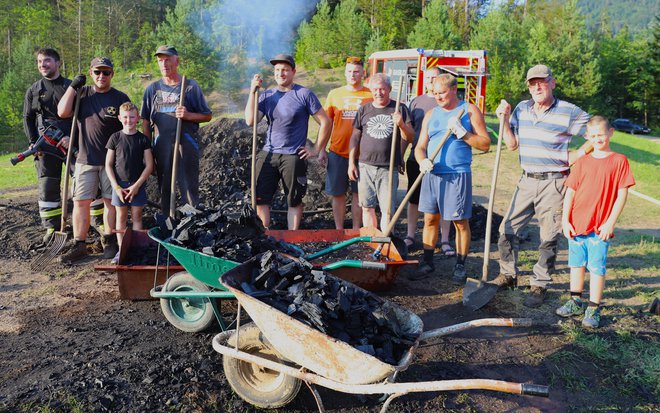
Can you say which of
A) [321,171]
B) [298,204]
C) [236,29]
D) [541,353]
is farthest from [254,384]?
[236,29]

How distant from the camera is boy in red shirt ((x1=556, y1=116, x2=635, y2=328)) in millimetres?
4023

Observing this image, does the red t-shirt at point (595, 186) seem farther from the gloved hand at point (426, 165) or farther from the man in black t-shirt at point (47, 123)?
the man in black t-shirt at point (47, 123)

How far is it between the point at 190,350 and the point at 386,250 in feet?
6.73

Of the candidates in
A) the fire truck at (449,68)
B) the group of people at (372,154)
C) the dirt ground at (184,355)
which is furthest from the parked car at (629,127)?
the group of people at (372,154)

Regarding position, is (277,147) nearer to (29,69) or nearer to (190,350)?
(190,350)

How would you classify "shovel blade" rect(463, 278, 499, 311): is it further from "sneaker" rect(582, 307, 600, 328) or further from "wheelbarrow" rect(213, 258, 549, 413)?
"wheelbarrow" rect(213, 258, 549, 413)

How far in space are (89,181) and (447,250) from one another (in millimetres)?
4233

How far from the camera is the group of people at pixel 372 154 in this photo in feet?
14.1

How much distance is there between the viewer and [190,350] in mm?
3697

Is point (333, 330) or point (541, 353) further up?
point (333, 330)

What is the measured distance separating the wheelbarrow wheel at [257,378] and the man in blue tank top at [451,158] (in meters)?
2.39

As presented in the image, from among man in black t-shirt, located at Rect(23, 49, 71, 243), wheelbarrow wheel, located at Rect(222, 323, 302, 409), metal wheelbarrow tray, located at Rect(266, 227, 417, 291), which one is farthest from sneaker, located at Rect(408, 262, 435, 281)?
man in black t-shirt, located at Rect(23, 49, 71, 243)

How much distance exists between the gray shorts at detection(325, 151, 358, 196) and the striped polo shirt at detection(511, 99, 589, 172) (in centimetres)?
198

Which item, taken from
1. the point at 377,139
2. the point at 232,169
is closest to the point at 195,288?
the point at 377,139
